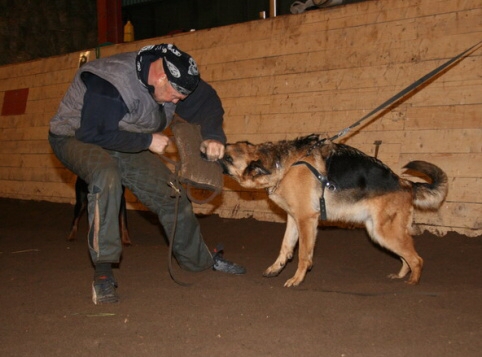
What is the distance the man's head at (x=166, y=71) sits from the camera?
3.31 metres

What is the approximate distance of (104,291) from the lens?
3514 millimetres

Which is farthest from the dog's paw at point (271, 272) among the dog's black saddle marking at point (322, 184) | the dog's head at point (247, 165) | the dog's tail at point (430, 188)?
the dog's tail at point (430, 188)

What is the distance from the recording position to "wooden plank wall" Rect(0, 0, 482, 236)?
17.5 ft

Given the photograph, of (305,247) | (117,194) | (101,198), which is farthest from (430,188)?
(101,198)

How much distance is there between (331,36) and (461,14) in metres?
1.49

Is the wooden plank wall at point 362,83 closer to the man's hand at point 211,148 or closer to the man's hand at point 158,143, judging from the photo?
the man's hand at point 211,148

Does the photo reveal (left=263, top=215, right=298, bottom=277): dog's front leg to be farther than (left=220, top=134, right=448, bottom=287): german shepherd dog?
Yes

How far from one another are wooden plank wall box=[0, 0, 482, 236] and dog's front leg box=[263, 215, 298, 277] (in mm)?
1841

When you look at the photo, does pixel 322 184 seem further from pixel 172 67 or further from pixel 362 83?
pixel 362 83

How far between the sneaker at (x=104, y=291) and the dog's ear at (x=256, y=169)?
56.0 inches

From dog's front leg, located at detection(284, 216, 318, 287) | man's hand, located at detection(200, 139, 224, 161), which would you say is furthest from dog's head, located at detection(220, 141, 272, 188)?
dog's front leg, located at detection(284, 216, 318, 287)

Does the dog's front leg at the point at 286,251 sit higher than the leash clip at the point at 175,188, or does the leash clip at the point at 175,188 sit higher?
the leash clip at the point at 175,188

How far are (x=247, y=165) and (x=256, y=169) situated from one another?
0.28ft

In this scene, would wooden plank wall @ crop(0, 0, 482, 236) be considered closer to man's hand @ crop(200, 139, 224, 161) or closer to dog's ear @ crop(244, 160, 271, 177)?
dog's ear @ crop(244, 160, 271, 177)
